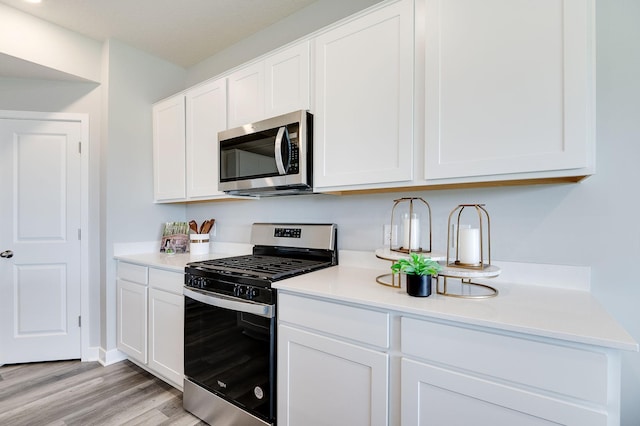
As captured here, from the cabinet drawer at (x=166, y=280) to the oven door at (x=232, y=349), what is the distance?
0.15 m

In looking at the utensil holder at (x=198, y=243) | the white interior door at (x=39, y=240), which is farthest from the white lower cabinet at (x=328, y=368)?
the white interior door at (x=39, y=240)

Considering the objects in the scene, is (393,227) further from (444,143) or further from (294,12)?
(294,12)

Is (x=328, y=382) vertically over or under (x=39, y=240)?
under

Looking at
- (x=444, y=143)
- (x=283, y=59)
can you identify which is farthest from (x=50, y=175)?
(x=444, y=143)

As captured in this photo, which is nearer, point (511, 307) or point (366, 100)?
point (511, 307)

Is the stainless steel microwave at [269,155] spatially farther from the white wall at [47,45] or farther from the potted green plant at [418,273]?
the white wall at [47,45]

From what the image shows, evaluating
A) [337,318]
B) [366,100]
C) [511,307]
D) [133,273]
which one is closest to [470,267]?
[511,307]

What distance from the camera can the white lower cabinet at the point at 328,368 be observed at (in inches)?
46.3

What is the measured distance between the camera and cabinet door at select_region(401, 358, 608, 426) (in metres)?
0.87

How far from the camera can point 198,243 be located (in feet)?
8.82

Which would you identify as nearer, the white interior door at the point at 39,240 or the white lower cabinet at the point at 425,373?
the white lower cabinet at the point at 425,373

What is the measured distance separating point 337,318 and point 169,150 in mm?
2211

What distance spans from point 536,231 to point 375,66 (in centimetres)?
110

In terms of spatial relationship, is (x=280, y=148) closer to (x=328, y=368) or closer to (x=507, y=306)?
(x=328, y=368)
